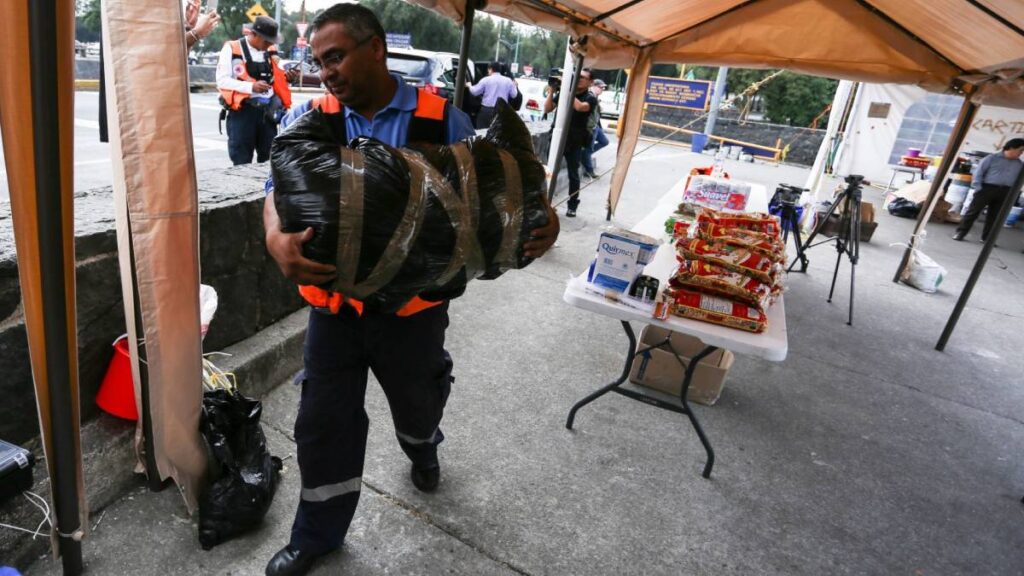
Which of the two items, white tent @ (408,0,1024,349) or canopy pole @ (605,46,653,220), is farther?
canopy pole @ (605,46,653,220)

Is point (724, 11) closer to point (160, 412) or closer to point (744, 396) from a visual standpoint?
point (744, 396)

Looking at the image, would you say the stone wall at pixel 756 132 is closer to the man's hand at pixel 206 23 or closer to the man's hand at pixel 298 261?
the man's hand at pixel 206 23

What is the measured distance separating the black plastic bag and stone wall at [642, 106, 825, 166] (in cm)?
728

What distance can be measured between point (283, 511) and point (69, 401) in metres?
0.88

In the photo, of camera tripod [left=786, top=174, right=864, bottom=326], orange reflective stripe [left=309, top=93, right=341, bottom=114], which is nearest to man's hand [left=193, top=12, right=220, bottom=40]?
orange reflective stripe [left=309, top=93, right=341, bottom=114]

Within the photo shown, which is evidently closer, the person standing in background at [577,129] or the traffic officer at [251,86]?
the traffic officer at [251,86]

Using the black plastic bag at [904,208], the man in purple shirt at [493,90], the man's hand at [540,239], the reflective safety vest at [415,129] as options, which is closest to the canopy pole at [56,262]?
the reflective safety vest at [415,129]

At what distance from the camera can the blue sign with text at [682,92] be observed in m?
20.8

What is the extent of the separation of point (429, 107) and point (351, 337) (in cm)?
76

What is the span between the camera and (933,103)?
14305 mm

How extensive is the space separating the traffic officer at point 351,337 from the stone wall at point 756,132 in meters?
16.8

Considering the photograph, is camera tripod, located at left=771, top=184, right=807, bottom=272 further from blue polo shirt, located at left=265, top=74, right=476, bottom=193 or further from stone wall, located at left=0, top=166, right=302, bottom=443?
stone wall, located at left=0, top=166, right=302, bottom=443

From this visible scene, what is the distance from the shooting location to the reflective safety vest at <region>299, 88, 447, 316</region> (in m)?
1.62

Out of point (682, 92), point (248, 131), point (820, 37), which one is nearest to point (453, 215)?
point (820, 37)
